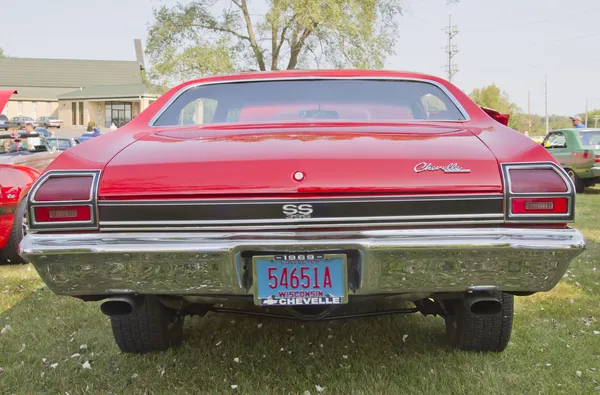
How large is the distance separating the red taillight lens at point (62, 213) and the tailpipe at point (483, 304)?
5.09 ft

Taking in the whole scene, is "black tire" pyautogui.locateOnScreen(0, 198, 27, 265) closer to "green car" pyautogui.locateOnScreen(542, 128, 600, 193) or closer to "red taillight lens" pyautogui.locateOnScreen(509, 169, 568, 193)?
"red taillight lens" pyautogui.locateOnScreen(509, 169, 568, 193)

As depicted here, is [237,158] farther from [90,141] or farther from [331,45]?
[331,45]

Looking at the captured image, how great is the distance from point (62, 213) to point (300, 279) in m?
0.93

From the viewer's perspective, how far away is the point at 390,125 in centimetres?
257

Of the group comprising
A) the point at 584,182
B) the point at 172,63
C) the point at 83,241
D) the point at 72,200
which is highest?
the point at 172,63

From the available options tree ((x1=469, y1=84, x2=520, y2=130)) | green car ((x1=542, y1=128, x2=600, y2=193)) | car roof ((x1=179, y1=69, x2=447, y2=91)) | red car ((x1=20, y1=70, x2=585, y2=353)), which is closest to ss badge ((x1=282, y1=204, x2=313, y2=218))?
red car ((x1=20, y1=70, x2=585, y2=353))

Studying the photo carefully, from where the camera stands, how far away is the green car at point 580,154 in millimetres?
11406

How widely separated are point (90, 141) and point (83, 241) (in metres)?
0.60

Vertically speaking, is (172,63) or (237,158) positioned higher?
(172,63)

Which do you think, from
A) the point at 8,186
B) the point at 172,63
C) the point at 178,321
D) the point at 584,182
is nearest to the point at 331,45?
the point at 172,63

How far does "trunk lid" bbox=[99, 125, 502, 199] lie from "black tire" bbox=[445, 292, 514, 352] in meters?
0.83

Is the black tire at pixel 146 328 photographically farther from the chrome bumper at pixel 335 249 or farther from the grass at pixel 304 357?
the chrome bumper at pixel 335 249

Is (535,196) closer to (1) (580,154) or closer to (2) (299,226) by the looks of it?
(2) (299,226)

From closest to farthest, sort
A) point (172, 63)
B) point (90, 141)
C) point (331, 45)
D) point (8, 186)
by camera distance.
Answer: point (90, 141) < point (8, 186) < point (172, 63) < point (331, 45)
